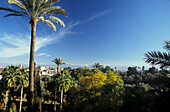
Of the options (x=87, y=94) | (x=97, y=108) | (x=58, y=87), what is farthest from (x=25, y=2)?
(x=58, y=87)

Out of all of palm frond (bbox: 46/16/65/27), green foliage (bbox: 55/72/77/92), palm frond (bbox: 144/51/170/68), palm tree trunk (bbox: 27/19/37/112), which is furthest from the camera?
green foliage (bbox: 55/72/77/92)

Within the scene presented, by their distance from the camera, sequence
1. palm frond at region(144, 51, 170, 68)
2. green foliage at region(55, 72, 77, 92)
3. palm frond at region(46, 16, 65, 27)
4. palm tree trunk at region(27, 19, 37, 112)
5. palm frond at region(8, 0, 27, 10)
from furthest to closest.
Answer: green foliage at region(55, 72, 77, 92) → palm frond at region(46, 16, 65, 27) → palm frond at region(8, 0, 27, 10) → palm tree trunk at region(27, 19, 37, 112) → palm frond at region(144, 51, 170, 68)

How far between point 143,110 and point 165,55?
9.21 ft

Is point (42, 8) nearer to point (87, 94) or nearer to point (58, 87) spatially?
point (87, 94)

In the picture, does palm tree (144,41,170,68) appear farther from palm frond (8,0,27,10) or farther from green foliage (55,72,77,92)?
green foliage (55,72,77,92)

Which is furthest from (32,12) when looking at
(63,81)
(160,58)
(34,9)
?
(63,81)

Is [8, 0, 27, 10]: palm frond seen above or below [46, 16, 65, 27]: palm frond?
above

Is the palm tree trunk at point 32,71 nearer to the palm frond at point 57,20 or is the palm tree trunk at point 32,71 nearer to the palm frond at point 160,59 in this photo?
the palm frond at point 57,20

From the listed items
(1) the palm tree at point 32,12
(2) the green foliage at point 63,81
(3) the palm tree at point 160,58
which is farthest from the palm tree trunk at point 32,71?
(2) the green foliage at point 63,81

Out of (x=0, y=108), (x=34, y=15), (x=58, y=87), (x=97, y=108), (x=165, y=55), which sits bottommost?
(x=0, y=108)

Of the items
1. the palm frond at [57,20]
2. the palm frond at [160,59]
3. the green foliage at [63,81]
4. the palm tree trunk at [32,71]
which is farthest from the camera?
the green foliage at [63,81]

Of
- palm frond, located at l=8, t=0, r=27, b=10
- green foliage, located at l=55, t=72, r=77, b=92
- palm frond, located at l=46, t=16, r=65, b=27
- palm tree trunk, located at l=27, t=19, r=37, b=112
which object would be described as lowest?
green foliage, located at l=55, t=72, r=77, b=92

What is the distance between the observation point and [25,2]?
8883mm

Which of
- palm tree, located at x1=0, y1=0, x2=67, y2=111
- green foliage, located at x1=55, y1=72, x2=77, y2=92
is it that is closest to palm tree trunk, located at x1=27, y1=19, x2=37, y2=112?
palm tree, located at x1=0, y1=0, x2=67, y2=111
